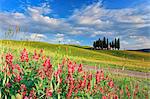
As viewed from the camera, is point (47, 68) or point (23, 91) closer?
point (23, 91)

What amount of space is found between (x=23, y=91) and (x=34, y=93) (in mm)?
182

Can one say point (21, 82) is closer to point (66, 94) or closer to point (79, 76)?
point (66, 94)

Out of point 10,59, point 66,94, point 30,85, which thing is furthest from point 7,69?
point 66,94

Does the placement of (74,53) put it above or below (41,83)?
below

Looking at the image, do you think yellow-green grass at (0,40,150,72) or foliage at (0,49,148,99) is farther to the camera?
yellow-green grass at (0,40,150,72)

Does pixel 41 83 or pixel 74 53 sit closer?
pixel 41 83

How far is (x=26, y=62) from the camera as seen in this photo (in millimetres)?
4078

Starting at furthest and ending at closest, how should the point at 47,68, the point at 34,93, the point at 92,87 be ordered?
the point at 92,87 < the point at 47,68 < the point at 34,93

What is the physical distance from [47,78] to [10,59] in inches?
24.4

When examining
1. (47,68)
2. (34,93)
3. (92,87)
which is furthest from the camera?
(92,87)

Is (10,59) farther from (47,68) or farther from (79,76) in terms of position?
(79,76)

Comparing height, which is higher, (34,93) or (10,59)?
(10,59)

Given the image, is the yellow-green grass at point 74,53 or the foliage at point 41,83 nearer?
the foliage at point 41,83

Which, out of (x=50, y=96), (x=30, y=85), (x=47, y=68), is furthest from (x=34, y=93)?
(x=47, y=68)
